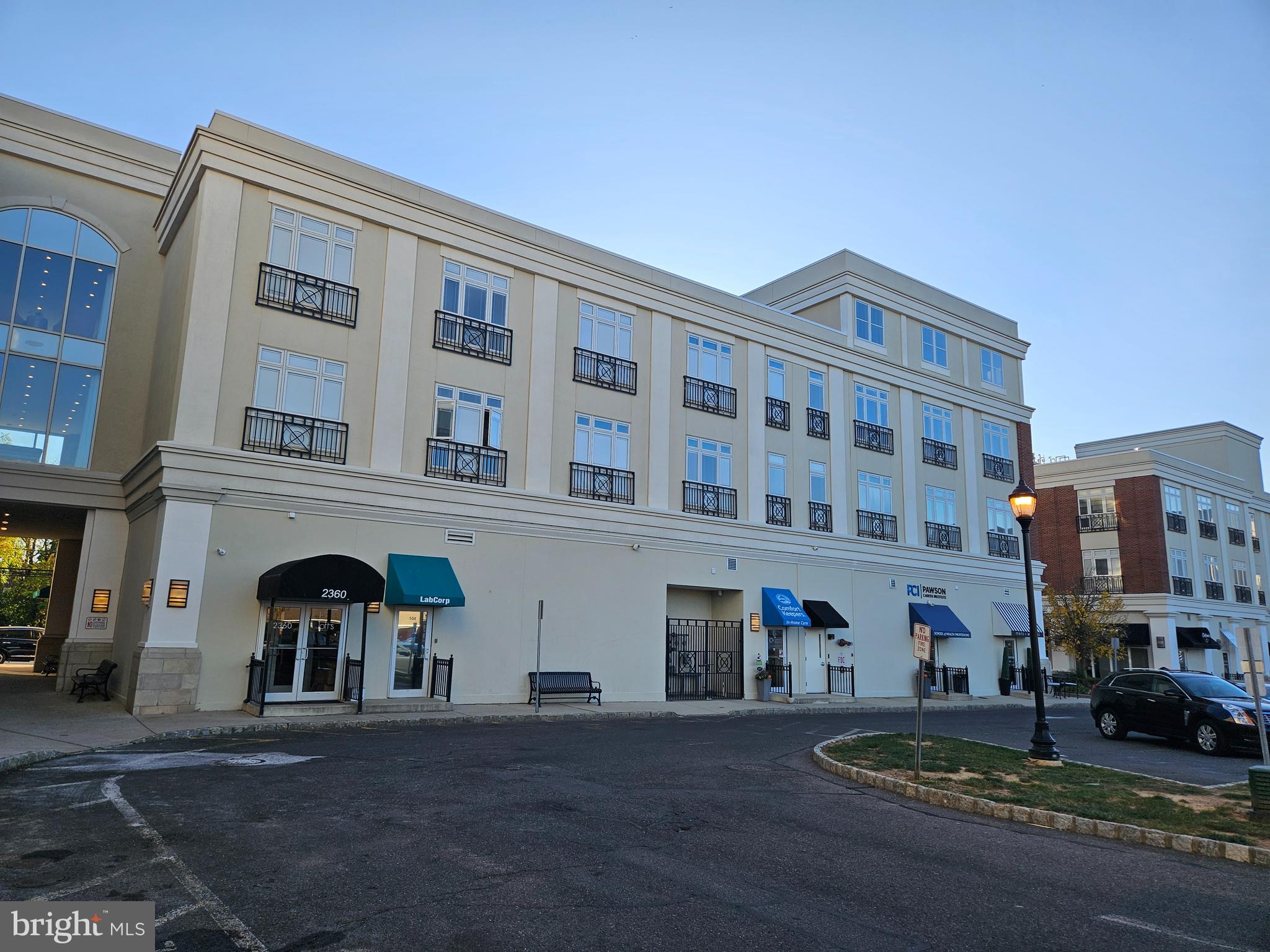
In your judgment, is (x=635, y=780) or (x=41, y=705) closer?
(x=635, y=780)

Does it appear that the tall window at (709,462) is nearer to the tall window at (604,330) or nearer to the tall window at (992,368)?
the tall window at (604,330)

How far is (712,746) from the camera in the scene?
1609 centimetres

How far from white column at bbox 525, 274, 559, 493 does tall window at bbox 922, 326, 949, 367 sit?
1923 cm

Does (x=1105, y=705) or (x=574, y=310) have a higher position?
(x=574, y=310)

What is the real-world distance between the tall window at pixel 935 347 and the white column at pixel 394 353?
78.0 feet

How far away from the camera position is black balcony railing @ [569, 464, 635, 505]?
2519cm

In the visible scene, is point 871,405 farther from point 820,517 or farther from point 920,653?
point 920,653

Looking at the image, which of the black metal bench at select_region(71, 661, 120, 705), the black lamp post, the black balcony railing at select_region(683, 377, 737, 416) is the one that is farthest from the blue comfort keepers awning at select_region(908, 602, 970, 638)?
the black metal bench at select_region(71, 661, 120, 705)

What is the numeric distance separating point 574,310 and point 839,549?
1371 cm

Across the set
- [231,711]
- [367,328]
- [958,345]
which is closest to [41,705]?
[231,711]

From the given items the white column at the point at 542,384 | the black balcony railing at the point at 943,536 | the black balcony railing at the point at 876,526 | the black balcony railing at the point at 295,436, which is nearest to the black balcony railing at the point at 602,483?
the white column at the point at 542,384

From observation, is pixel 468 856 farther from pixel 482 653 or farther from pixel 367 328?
pixel 367 328

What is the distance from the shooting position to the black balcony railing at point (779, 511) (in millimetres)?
30203

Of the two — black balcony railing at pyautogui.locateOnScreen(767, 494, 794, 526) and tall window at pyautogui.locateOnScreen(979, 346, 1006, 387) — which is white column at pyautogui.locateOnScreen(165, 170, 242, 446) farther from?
tall window at pyautogui.locateOnScreen(979, 346, 1006, 387)
